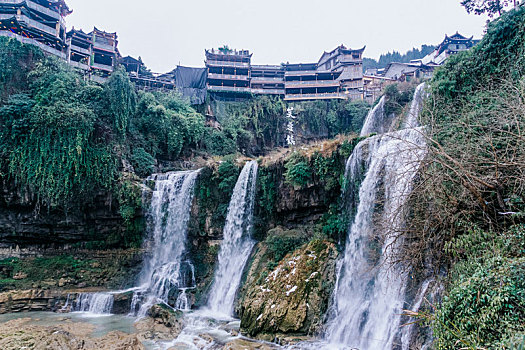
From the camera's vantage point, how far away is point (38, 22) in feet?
81.3

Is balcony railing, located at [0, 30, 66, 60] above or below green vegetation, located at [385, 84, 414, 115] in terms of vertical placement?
above

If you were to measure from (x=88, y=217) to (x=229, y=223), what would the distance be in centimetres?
811

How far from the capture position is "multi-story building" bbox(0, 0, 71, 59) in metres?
23.2

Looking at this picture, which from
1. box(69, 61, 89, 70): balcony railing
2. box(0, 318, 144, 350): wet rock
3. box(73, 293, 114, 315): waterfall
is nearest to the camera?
box(0, 318, 144, 350): wet rock

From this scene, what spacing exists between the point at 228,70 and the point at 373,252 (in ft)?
89.4

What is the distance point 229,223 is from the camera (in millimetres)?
16547

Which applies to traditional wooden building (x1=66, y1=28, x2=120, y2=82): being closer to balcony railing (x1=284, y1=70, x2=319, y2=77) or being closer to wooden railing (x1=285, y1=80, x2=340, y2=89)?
balcony railing (x1=284, y1=70, x2=319, y2=77)

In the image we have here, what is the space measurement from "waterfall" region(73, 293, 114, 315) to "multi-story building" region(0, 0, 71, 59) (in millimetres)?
17384

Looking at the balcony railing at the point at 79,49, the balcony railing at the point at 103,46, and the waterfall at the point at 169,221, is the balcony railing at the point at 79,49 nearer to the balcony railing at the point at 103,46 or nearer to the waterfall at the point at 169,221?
the balcony railing at the point at 103,46

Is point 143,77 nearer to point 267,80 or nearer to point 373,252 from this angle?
point 267,80

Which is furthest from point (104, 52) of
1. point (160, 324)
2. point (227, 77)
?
point (160, 324)

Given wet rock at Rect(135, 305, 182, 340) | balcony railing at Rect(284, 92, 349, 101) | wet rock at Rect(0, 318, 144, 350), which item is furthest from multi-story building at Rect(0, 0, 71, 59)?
balcony railing at Rect(284, 92, 349, 101)

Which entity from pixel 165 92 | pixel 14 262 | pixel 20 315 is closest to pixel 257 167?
pixel 20 315

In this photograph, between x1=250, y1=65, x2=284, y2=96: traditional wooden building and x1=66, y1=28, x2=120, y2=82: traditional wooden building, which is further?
x1=250, y1=65, x2=284, y2=96: traditional wooden building
